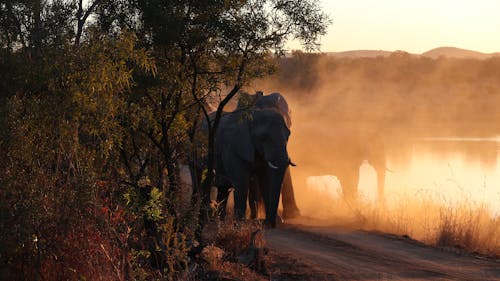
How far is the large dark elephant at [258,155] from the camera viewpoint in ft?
54.2

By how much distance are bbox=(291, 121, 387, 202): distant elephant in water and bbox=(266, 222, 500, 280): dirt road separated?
800 centimetres

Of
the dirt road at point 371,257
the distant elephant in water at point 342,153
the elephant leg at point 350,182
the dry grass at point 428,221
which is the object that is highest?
the distant elephant in water at point 342,153

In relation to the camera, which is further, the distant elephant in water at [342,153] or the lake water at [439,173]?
the lake water at [439,173]

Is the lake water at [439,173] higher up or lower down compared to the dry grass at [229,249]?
higher up

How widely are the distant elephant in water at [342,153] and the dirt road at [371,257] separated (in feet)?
26.2

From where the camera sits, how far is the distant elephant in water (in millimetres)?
24125

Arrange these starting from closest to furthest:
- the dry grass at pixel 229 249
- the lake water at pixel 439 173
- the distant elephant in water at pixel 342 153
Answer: the dry grass at pixel 229 249, the distant elephant in water at pixel 342 153, the lake water at pixel 439 173

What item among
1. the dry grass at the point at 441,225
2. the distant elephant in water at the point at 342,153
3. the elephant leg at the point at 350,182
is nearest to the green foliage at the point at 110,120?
the dry grass at the point at 441,225

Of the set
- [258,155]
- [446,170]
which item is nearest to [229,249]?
[258,155]

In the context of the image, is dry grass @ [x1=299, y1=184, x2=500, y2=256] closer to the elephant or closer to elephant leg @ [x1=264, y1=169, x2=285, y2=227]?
the elephant

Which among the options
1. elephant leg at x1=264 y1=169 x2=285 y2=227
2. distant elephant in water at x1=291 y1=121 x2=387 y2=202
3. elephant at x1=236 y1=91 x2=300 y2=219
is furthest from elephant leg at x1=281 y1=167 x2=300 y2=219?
distant elephant in water at x1=291 y1=121 x2=387 y2=202

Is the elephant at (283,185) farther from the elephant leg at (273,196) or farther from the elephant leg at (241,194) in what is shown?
the elephant leg at (273,196)

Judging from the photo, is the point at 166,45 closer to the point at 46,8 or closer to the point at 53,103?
the point at 53,103

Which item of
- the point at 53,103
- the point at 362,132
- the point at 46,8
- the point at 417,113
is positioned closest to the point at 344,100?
the point at 417,113
